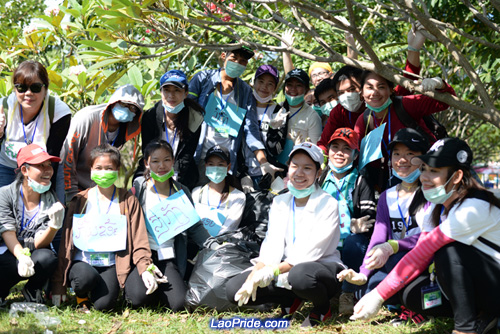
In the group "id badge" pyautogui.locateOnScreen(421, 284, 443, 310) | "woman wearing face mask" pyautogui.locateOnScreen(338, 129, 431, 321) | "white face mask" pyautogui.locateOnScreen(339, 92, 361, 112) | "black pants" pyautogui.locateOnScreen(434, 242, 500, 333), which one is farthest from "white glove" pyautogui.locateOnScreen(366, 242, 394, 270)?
"white face mask" pyautogui.locateOnScreen(339, 92, 361, 112)

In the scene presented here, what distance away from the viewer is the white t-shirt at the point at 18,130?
460cm

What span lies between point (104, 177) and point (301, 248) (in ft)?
5.46

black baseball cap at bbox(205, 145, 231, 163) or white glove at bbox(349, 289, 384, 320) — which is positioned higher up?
black baseball cap at bbox(205, 145, 231, 163)

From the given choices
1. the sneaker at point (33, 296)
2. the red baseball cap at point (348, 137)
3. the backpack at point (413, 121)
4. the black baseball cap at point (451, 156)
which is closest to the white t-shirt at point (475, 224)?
the black baseball cap at point (451, 156)

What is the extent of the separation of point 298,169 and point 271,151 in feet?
3.85

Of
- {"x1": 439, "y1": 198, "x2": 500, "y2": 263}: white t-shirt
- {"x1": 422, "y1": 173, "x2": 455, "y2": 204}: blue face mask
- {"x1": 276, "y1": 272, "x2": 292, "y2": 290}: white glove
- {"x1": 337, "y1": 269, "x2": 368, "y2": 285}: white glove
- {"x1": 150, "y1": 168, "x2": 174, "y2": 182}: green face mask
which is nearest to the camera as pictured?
{"x1": 439, "y1": 198, "x2": 500, "y2": 263}: white t-shirt

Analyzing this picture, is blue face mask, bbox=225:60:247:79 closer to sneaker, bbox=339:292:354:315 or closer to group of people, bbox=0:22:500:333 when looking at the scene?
group of people, bbox=0:22:500:333

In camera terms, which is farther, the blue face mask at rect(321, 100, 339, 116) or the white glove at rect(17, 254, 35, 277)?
the blue face mask at rect(321, 100, 339, 116)

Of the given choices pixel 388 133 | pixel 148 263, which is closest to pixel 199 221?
pixel 148 263

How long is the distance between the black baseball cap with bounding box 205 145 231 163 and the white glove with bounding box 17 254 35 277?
1.68 meters

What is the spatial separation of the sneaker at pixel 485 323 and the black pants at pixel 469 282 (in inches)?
1.8

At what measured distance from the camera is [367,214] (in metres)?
4.48

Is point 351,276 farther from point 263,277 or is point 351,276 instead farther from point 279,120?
point 279,120

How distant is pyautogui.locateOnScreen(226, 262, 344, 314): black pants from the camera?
3906 mm
